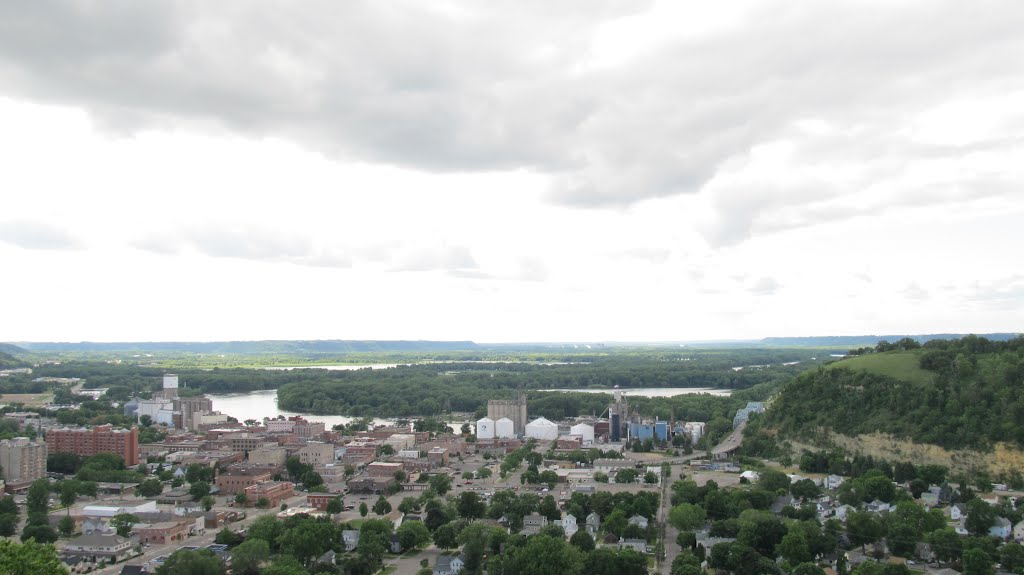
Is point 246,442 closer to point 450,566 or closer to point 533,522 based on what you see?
point 533,522

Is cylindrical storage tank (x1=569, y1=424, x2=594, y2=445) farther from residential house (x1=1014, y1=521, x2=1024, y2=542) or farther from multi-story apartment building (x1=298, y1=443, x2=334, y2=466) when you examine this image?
residential house (x1=1014, y1=521, x2=1024, y2=542)

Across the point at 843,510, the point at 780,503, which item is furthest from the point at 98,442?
the point at 843,510

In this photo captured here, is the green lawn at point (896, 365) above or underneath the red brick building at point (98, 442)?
above

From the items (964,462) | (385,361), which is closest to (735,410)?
(964,462)

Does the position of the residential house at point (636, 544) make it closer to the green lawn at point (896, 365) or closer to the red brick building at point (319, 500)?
the red brick building at point (319, 500)

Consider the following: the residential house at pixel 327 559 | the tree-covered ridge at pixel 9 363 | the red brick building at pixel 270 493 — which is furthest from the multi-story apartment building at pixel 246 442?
the tree-covered ridge at pixel 9 363

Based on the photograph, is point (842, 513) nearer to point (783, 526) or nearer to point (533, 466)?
point (783, 526)

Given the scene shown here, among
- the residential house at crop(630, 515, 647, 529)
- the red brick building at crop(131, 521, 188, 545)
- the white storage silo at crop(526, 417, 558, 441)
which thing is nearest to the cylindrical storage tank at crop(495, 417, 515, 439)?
the white storage silo at crop(526, 417, 558, 441)
